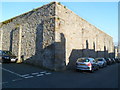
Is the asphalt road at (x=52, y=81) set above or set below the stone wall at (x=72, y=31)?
below

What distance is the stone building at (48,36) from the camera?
13031 mm

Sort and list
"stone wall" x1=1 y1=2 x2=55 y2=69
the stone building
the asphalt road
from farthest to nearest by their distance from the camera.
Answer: "stone wall" x1=1 y1=2 x2=55 y2=69 < the stone building < the asphalt road

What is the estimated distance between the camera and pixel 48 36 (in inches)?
524

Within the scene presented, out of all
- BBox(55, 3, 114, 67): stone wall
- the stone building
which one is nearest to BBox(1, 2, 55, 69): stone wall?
the stone building

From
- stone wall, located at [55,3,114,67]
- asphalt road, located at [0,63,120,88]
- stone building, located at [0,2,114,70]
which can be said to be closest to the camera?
asphalt road, located at [0,63,120,88]

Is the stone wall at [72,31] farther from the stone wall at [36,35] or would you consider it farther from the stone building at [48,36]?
the stone wall at [36,35]

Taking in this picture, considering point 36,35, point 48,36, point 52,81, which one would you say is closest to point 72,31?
point 48,36

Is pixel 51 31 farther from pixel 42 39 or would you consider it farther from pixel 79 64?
pixel 79 64

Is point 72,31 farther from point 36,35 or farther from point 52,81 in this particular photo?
point 52,81

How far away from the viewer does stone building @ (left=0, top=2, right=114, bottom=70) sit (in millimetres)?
13031

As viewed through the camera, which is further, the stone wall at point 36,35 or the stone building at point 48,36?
the stone wall at point 36,35

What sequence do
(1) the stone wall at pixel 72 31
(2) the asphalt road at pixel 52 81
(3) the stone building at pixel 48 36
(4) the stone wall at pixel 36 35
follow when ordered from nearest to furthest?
(2) the asphalt road at pixel 52 81 → (3) the stone building at pixel 48 36 → (4) the stone wall at pixel 36 35 → (1) the stone wall at pixel 72 31

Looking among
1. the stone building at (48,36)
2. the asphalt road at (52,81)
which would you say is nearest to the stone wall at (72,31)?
the stone building at (48,36)

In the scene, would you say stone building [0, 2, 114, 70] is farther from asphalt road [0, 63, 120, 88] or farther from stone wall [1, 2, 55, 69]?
asphalt road [0, 63, 120, 88]
